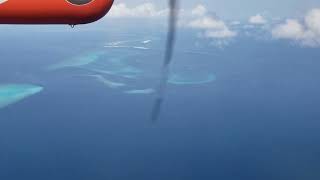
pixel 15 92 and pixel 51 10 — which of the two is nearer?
pixel 51 10

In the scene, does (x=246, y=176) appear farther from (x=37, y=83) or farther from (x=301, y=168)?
(x=37, y=83)

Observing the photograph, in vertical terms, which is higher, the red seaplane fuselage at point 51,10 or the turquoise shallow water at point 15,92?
the red seaplane fuselage at point 51,10

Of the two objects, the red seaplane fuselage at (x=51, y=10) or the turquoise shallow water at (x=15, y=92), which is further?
the turquoise shallow water at (x=15, y=92)

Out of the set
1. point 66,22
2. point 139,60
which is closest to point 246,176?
point 139,60

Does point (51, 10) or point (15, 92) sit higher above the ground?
point (51, 10)

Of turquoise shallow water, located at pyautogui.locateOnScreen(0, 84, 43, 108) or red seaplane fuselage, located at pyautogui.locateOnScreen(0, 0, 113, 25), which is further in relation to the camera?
turquoise shallow water, located at pyautogui.locateOnScreen(0, 84, 43, 108)
